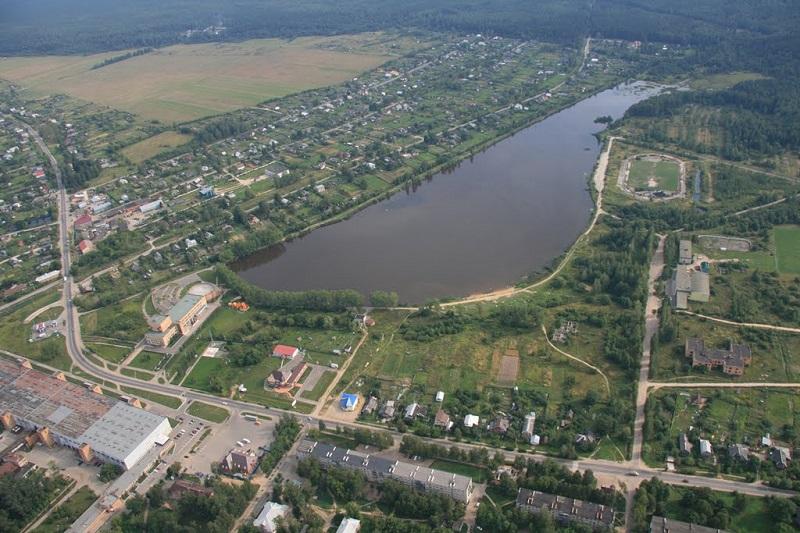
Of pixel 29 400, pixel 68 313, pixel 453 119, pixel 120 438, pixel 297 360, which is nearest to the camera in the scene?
pixel 120 438

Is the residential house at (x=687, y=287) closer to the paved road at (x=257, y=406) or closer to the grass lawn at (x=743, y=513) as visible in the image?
the paved road at (x=257, y=406)

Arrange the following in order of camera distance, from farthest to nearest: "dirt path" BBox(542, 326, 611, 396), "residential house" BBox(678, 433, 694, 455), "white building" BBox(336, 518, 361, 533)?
"dirt path" BBox(542, 326, 611, 396), "residential house" BBox(678, 433, 694, 455), "white building" BBox(336, 518, 361, 533)

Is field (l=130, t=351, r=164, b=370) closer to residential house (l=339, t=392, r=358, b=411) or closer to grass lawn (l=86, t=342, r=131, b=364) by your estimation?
grass lawn (l=86, t=342, r=131, b=364)

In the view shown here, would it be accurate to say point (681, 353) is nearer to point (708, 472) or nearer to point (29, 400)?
point (708, 472)

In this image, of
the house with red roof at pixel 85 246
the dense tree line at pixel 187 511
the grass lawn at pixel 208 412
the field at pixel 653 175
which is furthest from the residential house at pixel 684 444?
the house with red roof at pixel 85 246

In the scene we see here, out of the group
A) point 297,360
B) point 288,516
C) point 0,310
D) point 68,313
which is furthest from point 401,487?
point 0,310

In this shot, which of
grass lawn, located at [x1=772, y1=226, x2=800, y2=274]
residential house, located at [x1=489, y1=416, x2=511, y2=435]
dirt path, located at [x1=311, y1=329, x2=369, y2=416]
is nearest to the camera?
residential house, located at [x1=489, y1=416, x2=511, y2=435]

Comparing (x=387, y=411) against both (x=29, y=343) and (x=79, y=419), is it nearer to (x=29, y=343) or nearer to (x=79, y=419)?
(x=79, y=419)

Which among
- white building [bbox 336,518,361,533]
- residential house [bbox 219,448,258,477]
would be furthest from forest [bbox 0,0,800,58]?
residential house [bbox 219,448,258,477]
